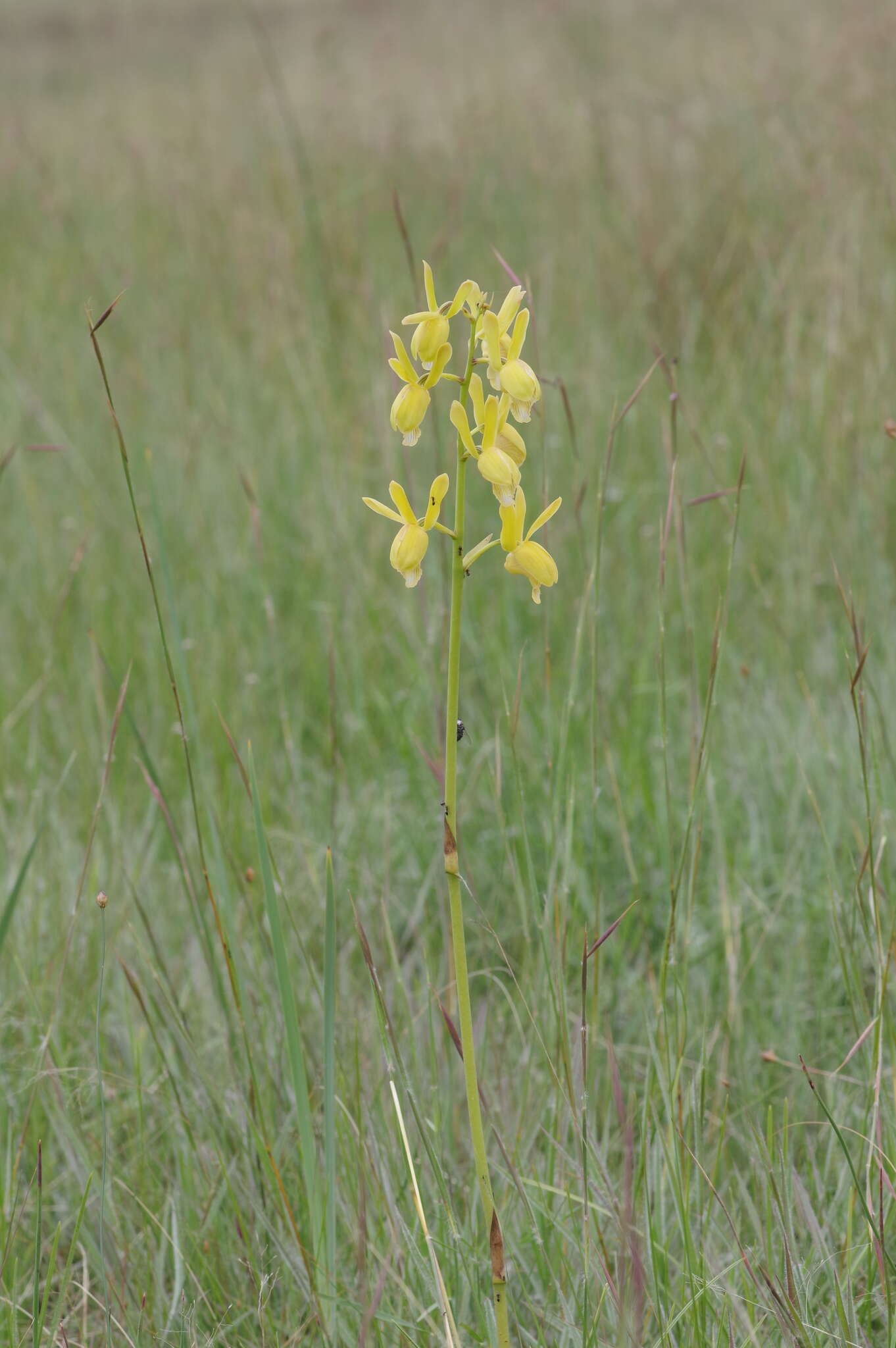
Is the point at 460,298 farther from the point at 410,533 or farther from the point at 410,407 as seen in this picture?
the point at 410,533

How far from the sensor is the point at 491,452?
933 mm

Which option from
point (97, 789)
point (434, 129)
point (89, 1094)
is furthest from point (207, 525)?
point (434, 129)

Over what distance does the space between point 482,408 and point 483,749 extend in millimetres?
1268

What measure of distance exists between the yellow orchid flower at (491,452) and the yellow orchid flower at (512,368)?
0.02 m

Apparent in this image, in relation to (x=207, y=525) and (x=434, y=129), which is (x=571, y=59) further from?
(x=207, y=525)

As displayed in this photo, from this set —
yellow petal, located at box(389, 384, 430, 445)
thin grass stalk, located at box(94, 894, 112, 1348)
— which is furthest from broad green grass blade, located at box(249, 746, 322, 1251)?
yellow petal, located at box(389, 384, 430, 445)

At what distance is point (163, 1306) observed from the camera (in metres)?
1.29

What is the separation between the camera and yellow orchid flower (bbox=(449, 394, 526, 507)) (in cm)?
92

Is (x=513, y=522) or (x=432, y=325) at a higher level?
(x=432, y=325)

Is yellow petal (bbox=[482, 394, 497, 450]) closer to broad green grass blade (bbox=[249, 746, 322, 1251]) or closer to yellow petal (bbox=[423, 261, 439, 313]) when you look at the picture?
yellow petal (bbox=[423, 261, 439, 313])

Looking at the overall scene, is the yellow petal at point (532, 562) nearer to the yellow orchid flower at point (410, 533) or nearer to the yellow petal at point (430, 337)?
the yellow orchid flower at point (410, 533)

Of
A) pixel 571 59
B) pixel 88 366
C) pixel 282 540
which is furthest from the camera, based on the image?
pixel 571 59

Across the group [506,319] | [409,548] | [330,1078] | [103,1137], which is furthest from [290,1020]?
[506,319]

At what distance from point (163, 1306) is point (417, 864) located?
3.01ft
